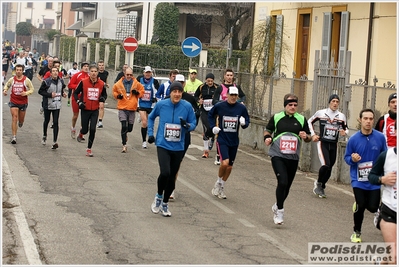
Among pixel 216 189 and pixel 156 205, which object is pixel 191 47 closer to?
pixel 216 189

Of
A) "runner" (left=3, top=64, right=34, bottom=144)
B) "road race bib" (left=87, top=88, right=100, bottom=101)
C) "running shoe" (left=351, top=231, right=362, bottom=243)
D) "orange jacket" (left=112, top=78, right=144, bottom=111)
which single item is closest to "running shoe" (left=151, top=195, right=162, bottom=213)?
"running shoe" (left=351, top=231, right=362, bottom=243)

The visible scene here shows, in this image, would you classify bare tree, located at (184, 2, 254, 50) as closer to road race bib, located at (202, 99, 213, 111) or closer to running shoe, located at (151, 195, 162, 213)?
road race bib, located at (202, 99, 213, 111)

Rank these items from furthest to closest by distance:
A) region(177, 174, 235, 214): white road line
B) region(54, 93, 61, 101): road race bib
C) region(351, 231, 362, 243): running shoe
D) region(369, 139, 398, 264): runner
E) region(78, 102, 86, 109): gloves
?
1. region(54, 93, 61, 101): road race bib
2. region(78, 102, 86, 109): gloves
3. region(177, 174, 235, 214): white road line
4. region(351, 231, 362, 243): running shoe
5. region(369, 139, 398, 264): runner

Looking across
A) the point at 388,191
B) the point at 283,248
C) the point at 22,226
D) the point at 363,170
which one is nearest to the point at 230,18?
the point at 363,170

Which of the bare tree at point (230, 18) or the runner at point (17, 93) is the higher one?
the bare tree at point (230, 18)

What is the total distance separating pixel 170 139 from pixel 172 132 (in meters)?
0.11

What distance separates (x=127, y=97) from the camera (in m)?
18.8

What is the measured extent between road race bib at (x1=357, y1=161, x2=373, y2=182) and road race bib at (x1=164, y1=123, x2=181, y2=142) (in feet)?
9.08

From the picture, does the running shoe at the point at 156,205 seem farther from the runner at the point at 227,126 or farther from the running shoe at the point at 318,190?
the running shoe at the point at 318,190

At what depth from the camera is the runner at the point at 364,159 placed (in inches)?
394

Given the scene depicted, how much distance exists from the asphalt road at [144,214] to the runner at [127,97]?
70 centimetres

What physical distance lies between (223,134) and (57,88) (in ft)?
22.7

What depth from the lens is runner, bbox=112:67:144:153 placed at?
735 inches

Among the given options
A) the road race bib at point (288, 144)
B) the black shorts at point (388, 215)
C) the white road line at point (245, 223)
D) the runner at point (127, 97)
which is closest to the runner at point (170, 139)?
the white road line at point (245, 223)
